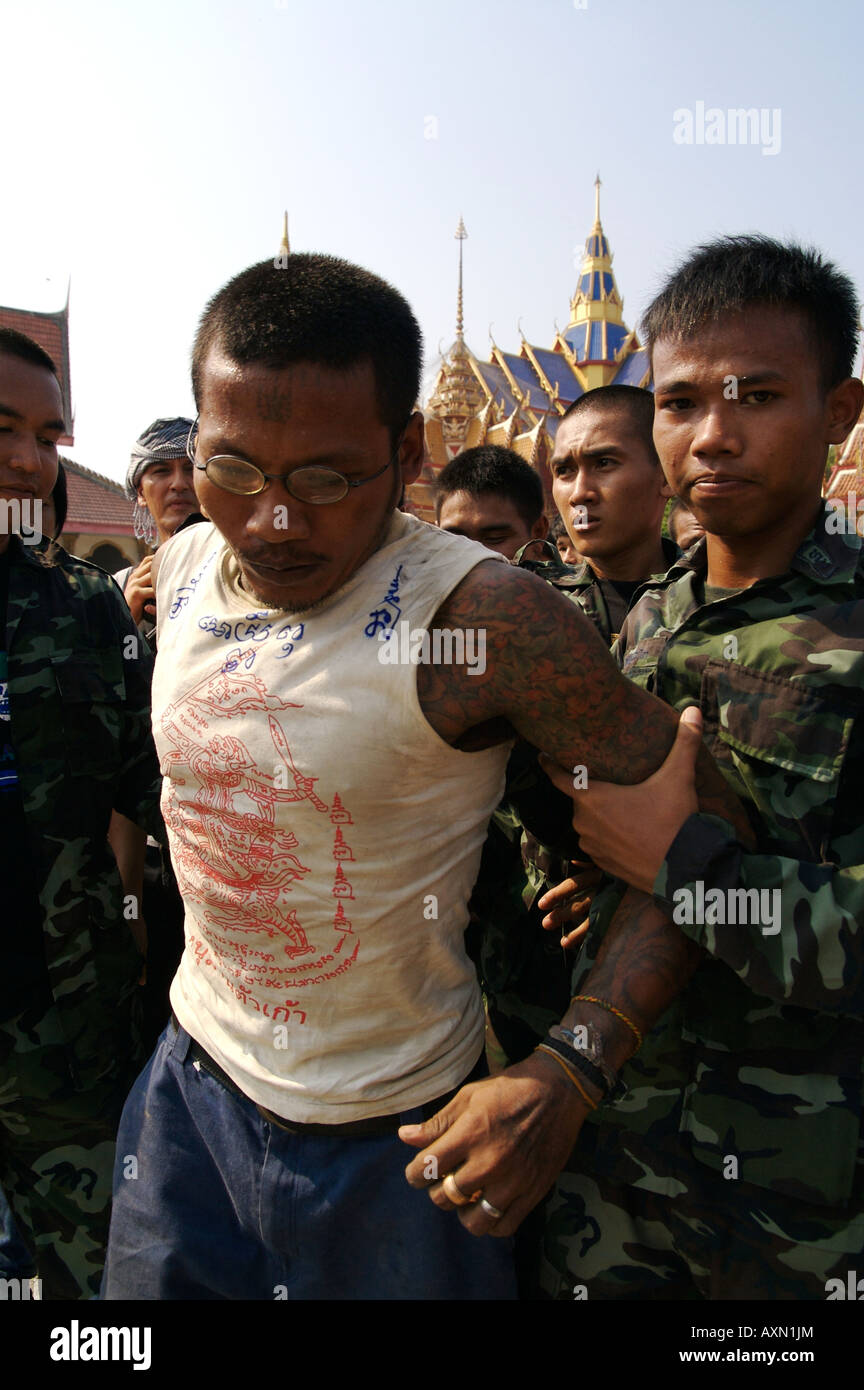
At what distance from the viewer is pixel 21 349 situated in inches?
102

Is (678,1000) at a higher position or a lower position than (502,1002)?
higher

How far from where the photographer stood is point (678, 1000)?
1.82 metres

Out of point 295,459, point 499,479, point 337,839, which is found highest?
point 499,479

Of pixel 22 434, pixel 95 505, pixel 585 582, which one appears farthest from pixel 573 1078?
pixel 95 505

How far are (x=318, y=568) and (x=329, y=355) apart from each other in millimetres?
369

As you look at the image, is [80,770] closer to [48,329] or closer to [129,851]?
[129,851]

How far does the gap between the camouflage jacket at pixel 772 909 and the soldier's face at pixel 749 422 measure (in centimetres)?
14

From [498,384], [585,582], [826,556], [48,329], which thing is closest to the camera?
[826,556]

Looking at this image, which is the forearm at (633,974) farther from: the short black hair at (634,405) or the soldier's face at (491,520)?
the soldier's face at (491,520)

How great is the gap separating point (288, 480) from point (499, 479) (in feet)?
9.57

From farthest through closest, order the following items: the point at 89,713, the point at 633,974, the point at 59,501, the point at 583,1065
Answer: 1. the point at 59,501
2. the point at 89,713
3. the point at 633,974
4. the point at 583,1065

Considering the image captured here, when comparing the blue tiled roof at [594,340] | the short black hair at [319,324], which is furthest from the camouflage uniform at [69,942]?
the blue tiled roof at [594,340]

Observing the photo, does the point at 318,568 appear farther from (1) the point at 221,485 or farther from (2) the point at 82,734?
(2) the point at 82,734
